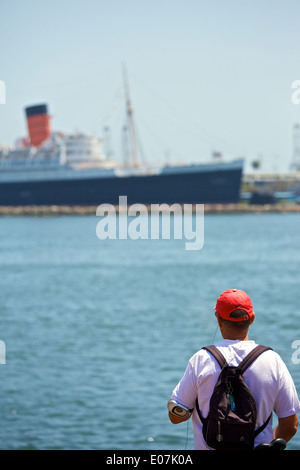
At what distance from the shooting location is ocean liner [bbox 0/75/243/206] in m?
71.2

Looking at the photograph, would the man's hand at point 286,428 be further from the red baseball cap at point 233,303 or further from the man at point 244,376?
the red baseball cap at point 233,303

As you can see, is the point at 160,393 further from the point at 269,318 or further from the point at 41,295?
the point at 41,295

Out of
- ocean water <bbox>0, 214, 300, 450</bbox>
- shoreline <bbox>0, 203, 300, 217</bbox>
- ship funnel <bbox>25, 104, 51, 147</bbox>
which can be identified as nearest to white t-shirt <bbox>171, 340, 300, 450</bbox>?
ocean water <bbox>0, 214, 300, 450</bbox>

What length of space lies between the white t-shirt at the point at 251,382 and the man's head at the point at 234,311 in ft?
0.14

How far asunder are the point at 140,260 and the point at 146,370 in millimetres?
21946

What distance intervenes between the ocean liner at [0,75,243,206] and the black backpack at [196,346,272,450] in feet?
223

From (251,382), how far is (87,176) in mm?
72222

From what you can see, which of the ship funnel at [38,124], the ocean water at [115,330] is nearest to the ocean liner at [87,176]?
the ship funnel at [38,124]

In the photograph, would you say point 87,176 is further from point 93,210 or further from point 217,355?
point 217,355

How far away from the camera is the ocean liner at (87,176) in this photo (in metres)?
71.2

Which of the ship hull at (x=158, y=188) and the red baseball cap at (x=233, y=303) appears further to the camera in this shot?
the ship hull at (x=158, y=188)

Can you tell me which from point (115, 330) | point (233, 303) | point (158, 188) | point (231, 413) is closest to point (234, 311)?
point (233, 303)

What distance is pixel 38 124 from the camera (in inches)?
Answer: 3292

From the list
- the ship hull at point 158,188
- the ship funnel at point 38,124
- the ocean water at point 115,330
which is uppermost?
the ship funnel at point 38,124
